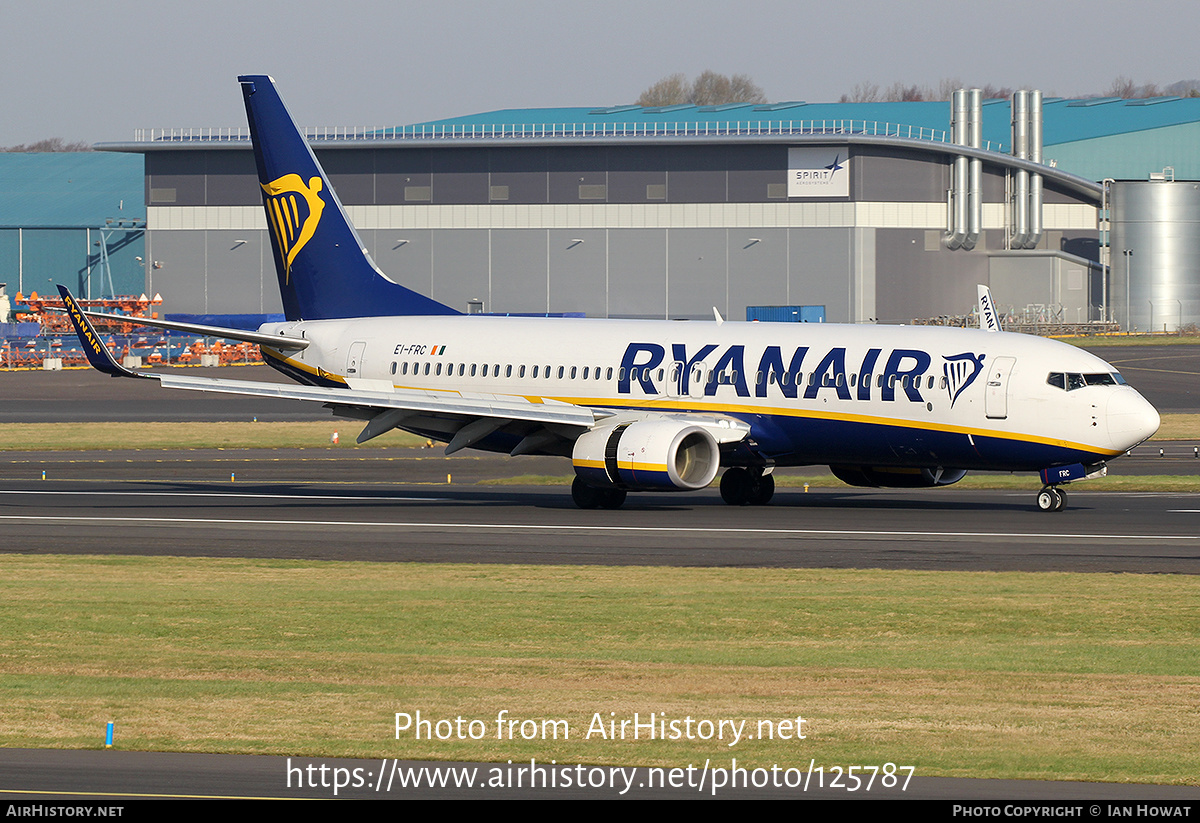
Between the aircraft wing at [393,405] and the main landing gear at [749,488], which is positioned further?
the main landing gear at [749,488]

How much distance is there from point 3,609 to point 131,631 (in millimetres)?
3016

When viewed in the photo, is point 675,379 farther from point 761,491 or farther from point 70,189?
point 70,189

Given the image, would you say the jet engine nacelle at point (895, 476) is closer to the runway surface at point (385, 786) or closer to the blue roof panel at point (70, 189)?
the runway surface at point (385, 786)

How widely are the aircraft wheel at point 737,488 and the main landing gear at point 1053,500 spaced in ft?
23.0

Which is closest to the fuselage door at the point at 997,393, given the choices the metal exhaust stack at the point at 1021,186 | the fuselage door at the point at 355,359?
the fuselage door at the point at 355,359

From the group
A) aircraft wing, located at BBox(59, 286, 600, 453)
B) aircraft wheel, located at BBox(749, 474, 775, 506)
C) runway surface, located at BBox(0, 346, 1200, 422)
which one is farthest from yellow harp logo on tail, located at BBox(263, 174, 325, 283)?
runway surface, located at BBox(0, 346, 1200, 422)

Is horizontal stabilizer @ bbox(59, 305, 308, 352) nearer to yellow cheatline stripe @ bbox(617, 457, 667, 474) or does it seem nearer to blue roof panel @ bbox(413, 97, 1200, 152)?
yellow cheatline stripe @ bbox(617, 457, 667, 474)

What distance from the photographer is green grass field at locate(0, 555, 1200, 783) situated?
1469cm

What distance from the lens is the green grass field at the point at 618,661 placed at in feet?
48.2

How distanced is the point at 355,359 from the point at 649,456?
1122cm

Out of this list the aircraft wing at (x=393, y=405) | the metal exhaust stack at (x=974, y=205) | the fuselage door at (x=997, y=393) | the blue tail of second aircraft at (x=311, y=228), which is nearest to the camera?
the fuselage door at (x=997, y=393)

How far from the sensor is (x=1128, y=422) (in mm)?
34688
